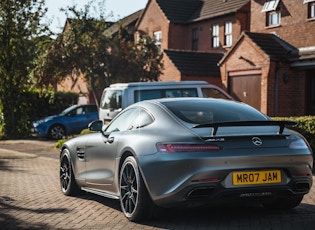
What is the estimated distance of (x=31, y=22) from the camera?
2667cm

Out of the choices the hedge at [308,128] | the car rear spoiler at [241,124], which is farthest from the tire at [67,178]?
the hedge at [308,128]

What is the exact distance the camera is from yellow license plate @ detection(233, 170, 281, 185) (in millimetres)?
6273

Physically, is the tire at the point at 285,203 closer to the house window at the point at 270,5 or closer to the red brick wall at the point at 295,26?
the red brick wall at the point at 295,26

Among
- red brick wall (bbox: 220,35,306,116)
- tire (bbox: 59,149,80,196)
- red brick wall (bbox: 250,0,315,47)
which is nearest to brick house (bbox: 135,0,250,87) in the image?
red brick wall (bbox: 250,0,315,47)

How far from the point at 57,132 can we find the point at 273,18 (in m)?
10.6

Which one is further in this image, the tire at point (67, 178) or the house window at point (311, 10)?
the house window at point (311, 10)

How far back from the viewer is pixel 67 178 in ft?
30.5

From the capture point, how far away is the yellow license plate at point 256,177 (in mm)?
6273

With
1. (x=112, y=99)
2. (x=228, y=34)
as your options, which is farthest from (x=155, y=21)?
(x=112, y=99)

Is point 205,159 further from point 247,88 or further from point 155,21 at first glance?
point 155,21

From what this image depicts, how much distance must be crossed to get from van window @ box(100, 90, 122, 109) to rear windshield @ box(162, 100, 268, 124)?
8.99m

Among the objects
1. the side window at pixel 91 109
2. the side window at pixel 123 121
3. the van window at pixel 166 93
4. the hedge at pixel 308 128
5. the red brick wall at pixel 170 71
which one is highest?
the red brick wall at pixel 170 71

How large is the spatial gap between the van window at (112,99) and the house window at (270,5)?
1155cm

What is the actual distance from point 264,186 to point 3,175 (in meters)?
7.56
